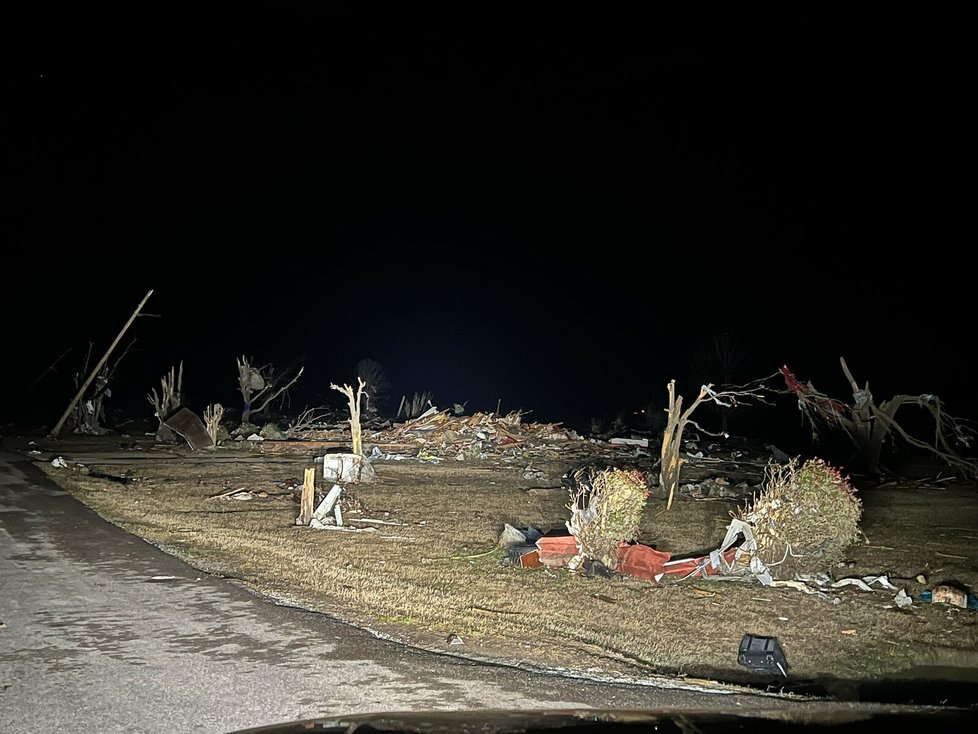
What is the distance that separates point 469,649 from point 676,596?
3308 millimetres

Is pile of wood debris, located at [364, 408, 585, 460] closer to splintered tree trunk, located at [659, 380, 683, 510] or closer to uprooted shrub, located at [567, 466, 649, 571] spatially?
splintered tree trunk, located at [659, 380, 683, 510]

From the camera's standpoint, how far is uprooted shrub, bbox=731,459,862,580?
35.3 ft

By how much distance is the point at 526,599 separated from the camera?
9.38 metres

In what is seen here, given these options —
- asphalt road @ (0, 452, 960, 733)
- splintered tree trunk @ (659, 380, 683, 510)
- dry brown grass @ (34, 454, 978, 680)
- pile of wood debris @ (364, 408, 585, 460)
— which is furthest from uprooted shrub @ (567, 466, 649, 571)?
pile of wood debris @ (364, 408, 585, 460)

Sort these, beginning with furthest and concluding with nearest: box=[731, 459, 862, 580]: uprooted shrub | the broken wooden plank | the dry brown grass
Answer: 1. the broken wooden plank
2. box=[731, 459, 862, 580]: uprooted shrub
3. the dry brown grass

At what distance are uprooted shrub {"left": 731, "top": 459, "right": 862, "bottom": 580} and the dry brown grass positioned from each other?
2.22ft

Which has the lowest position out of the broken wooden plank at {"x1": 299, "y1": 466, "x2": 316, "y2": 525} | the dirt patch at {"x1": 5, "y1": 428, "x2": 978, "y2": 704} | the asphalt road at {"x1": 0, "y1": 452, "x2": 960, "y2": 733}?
the dirt patch at {"x1": 5, "y1": 428, "x2": 978, "y2": 704}

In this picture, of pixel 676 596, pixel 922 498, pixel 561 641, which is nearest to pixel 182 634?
pixel 561 641

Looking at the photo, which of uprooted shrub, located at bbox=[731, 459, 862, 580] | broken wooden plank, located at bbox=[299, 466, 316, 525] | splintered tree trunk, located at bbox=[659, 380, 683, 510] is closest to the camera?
uprooted shrub, located at bbox=[731, 459, 862, 580]

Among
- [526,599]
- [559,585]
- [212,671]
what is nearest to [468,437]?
[559,585]

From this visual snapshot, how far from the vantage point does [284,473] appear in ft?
73.8

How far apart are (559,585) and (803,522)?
3.15 meters

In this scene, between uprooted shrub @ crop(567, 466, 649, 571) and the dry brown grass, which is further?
uprooted shrub @ crop(567, 466, 649, 571)

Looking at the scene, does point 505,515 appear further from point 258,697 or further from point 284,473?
point 258,697
